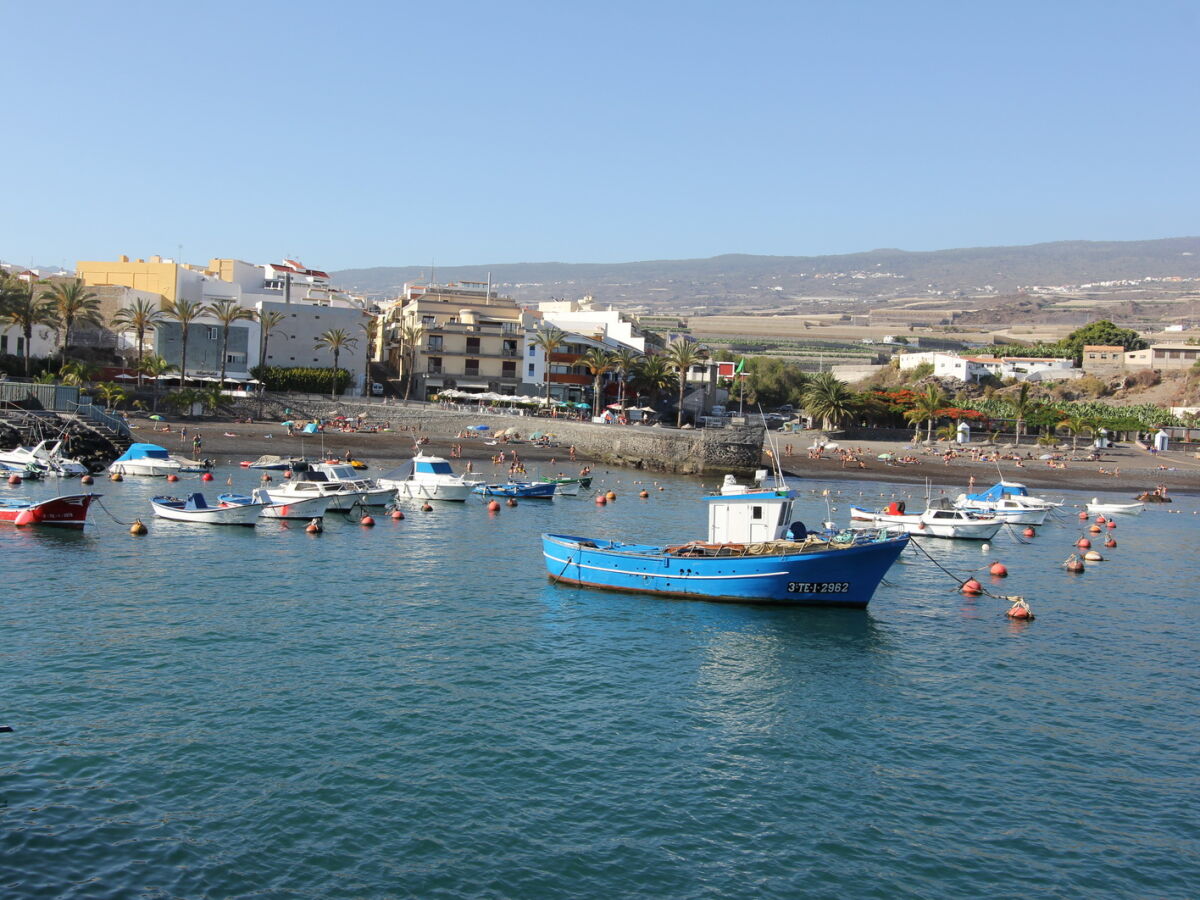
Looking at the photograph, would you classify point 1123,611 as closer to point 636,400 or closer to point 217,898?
point 217,898

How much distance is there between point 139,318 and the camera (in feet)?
342

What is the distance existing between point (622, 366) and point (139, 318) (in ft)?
169

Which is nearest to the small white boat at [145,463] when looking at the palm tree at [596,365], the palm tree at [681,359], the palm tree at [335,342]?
the palm tree at [335,342]

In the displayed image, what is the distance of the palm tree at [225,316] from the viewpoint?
109m

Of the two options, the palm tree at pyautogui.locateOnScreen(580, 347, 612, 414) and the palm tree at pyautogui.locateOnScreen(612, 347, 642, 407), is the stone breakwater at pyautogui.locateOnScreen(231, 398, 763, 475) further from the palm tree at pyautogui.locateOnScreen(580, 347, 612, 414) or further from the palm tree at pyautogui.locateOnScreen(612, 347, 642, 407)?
the palm tree at pyautogui.locateOnScreen(612, 347, 642, 407)

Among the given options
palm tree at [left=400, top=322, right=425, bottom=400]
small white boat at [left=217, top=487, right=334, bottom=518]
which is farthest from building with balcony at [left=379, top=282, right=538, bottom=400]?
small white boat at [left=217, top=487, right=334, bottom=518]

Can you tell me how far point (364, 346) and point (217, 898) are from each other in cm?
10908

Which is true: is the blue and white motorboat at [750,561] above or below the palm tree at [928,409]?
below

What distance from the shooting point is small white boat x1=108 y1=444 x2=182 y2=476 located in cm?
6844

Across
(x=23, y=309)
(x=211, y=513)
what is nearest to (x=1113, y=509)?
(x=211, y=513)

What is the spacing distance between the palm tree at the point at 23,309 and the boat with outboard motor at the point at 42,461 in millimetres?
35358

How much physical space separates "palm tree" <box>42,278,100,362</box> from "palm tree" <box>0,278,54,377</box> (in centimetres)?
121

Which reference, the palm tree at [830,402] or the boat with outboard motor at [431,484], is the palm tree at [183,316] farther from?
the palm tree at [830,402]

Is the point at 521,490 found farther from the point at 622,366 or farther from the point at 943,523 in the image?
the point at 622,366
